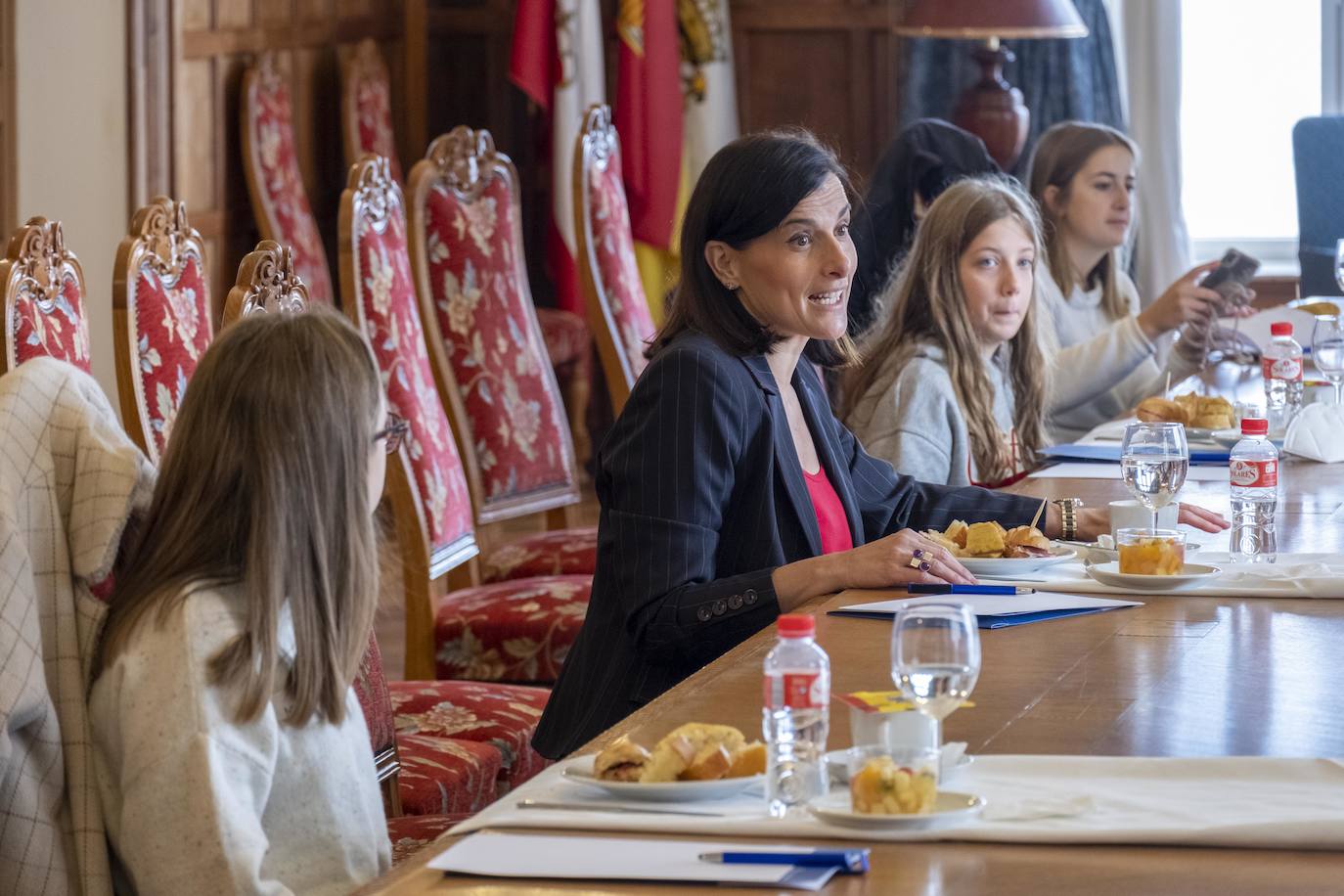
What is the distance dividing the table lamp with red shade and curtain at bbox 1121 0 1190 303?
797 mm

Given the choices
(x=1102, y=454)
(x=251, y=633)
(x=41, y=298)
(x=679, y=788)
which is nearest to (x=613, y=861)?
(x=679, y=788)

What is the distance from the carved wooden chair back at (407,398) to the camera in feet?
9.25

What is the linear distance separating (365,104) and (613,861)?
494 cm

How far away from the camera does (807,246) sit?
213cm

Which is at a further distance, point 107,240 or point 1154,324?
point 107,240

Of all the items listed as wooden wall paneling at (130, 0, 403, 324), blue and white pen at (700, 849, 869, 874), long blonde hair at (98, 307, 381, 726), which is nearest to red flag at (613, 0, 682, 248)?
wooden wall paneling at (130, 0, 403, 324)

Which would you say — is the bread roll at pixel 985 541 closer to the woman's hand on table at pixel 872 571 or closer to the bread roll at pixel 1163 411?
the woman's hand on table at pixel 872 571

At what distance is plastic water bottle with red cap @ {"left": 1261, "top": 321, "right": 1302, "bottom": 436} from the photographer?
318cm

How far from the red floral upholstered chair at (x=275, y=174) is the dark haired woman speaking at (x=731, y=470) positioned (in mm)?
3139

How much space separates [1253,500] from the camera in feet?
6.63

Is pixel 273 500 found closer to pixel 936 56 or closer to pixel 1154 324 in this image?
pixel 1154 324

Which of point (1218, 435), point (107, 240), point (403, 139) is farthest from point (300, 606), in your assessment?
point (403, 139)

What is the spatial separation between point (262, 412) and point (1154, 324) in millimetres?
2700

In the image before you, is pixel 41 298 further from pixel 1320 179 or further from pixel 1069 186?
pixel 1320 179
